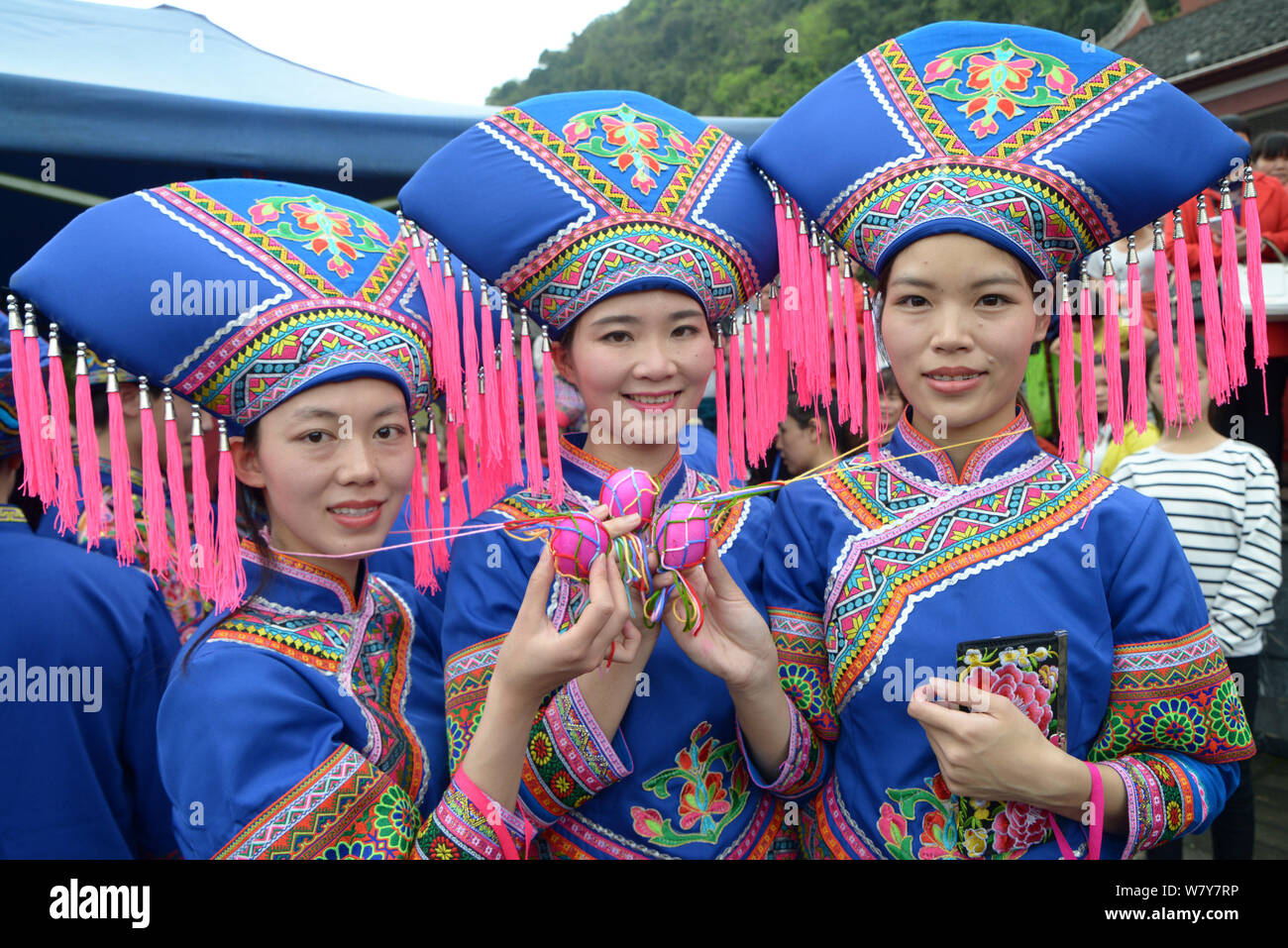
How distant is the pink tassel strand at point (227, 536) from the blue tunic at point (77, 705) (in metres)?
0.46

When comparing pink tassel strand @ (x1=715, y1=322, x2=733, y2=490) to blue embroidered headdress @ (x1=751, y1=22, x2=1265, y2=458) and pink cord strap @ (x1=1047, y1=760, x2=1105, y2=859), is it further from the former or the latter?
pink cord strap @ (x1=1047, y1=760, x2=1105, y2=859)

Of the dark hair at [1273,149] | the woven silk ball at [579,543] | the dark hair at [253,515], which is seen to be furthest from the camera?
the dark hair at [1273,149]

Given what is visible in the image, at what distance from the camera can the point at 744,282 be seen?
69.1 inches

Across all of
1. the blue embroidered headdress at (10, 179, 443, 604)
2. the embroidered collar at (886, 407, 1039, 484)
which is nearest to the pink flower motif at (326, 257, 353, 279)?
the blue embroidered headdress at (10, 179, 443, 604)

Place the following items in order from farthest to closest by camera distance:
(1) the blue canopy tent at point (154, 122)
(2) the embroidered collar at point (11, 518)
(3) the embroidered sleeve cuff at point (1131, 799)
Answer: (1) the blue canopy tent at point (154, 122) < (2) the embroidered collar at point (11, 518) < (3) the embroidered sleeve cuff at point (1131, 799)

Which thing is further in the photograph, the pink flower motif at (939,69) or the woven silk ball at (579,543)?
the pink flower motif at (939,69)

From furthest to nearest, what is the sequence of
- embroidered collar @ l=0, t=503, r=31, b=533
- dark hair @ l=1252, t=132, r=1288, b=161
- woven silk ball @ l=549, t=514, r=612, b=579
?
dark hair @ l=1252, t=132, r=1288, b=161, embroidered collar @ l=0, t=503, r=31, b=533, woven silk ball @ l=549, t=514, r=612, b=579

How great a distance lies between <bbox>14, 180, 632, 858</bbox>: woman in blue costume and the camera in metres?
1.46

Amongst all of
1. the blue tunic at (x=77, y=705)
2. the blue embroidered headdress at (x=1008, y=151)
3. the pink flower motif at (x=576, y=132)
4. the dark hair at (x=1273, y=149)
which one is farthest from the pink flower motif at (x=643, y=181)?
the dark hair at (x=1273, y=149)

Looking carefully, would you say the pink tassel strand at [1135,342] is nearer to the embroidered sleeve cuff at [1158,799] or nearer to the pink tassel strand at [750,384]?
the embroidered sleeve cuff at [1158,799]

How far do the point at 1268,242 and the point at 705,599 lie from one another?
4.44 meters

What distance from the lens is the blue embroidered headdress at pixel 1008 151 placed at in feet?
5.02

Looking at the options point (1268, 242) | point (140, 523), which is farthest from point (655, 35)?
point (140, 523)

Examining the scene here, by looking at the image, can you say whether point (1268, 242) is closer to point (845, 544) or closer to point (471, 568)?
point (845, 544)
